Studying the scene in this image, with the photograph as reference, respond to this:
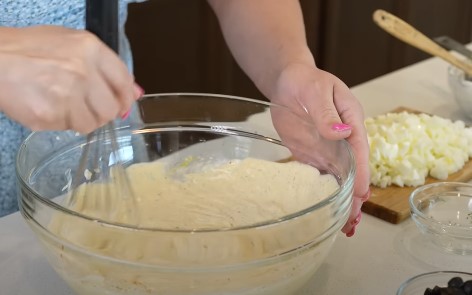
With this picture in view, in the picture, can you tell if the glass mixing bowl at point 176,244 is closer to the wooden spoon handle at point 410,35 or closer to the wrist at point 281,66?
the wrist at point 281,66

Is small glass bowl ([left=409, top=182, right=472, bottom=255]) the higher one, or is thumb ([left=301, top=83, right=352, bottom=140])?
thumb ([left=301, top=83, right=352, bottom=140])

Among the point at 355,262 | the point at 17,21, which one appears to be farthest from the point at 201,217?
the point at 17,21

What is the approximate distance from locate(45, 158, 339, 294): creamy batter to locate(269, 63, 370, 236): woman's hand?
5cm

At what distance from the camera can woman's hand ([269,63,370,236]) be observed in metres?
0.91

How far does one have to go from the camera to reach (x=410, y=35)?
1356mm

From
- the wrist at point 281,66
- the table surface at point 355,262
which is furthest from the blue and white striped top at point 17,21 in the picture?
the wrist at point 281,66

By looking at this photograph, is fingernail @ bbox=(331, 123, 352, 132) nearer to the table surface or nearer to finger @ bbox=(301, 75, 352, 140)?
finger @ bbox=(301, 75, 352, 140)

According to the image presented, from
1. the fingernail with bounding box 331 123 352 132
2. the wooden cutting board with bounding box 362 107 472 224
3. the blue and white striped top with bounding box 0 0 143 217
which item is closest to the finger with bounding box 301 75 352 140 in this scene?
the fingernail with bounding box 331 123 352 132

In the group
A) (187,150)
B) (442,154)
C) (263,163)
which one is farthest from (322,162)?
(442,154)

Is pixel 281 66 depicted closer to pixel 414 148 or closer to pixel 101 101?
pixel 414 148

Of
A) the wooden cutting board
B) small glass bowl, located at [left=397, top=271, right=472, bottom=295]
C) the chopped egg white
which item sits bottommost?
the wooden cutting board

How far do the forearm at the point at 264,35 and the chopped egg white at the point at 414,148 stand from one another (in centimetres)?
17

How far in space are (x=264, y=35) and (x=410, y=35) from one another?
0.33 metres

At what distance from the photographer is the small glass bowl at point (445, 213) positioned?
3.05 feet
